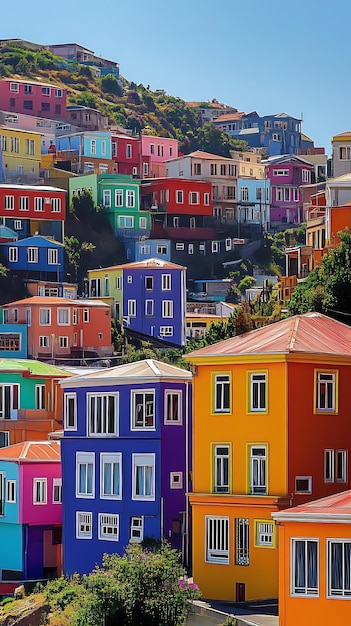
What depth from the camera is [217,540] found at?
44.2 m

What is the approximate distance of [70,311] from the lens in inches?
3467

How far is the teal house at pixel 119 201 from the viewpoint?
114938 mm

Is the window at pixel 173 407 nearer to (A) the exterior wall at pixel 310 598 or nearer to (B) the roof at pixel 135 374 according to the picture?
(B) the roof at pixel 135 374

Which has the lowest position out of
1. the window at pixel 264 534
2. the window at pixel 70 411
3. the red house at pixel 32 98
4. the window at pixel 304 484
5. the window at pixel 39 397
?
the window at pixel 264 534

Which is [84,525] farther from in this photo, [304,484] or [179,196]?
[179,196]

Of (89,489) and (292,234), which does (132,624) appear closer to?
(89,489)

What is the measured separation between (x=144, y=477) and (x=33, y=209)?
59525mm

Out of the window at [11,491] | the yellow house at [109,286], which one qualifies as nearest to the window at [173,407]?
the window at [11,491]

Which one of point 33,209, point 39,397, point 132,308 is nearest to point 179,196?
point 33,209

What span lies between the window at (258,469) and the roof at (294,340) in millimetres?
2503

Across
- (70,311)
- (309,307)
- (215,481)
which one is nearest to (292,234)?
(70,311)

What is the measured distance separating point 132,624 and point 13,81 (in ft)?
345

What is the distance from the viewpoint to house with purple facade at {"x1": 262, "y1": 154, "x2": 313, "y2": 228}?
439 ft

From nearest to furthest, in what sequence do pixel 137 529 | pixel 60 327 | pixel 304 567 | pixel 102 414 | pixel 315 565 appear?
pixel 315 565, pixel 304 567, pixel 137 529, pixel 102 414, pixel 60 327
